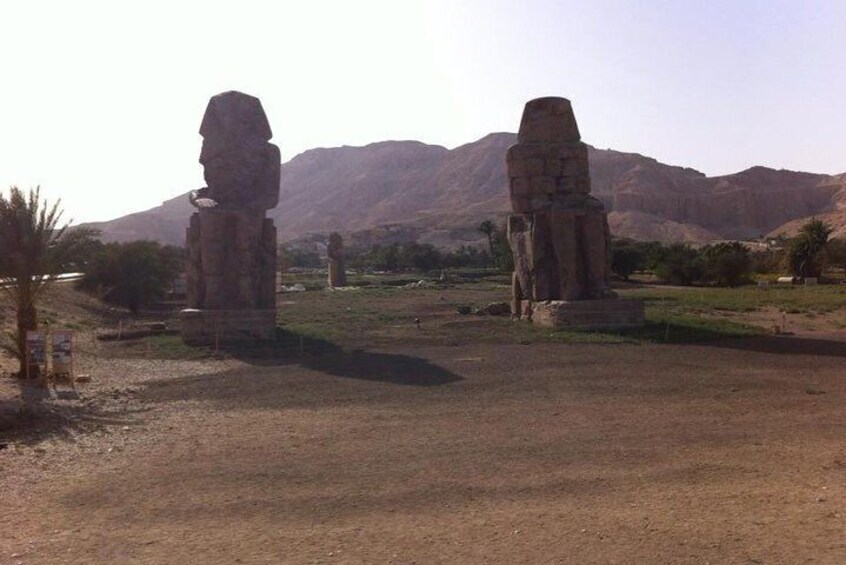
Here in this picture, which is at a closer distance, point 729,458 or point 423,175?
point 729,458

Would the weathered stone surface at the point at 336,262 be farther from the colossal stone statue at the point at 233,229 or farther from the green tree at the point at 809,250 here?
the green tree at the point at 809,250

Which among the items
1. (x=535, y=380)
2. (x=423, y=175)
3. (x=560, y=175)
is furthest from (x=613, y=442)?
(x=423, y=175)

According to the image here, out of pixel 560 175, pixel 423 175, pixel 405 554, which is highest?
pixel 423 175

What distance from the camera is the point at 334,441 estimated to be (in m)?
8.25

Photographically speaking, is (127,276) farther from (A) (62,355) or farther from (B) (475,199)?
(B) (475,199)

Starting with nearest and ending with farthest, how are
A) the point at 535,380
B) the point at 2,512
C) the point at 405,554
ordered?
the point at 405,554 → the point at 2,512 → the point at 535,380

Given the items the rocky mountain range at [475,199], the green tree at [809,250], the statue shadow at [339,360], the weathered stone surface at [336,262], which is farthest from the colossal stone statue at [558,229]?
the rocky mountain range at [475,199]

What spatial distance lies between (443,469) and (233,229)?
11.9 m

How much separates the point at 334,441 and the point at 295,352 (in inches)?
310

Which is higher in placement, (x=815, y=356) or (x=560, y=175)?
(x=560, y=175)

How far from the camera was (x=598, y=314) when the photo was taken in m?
17.8

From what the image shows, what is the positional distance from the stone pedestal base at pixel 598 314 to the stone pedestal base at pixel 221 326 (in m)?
6.18

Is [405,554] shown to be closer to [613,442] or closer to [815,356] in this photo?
[613,442]

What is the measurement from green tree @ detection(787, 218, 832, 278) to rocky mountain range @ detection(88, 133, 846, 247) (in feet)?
121
